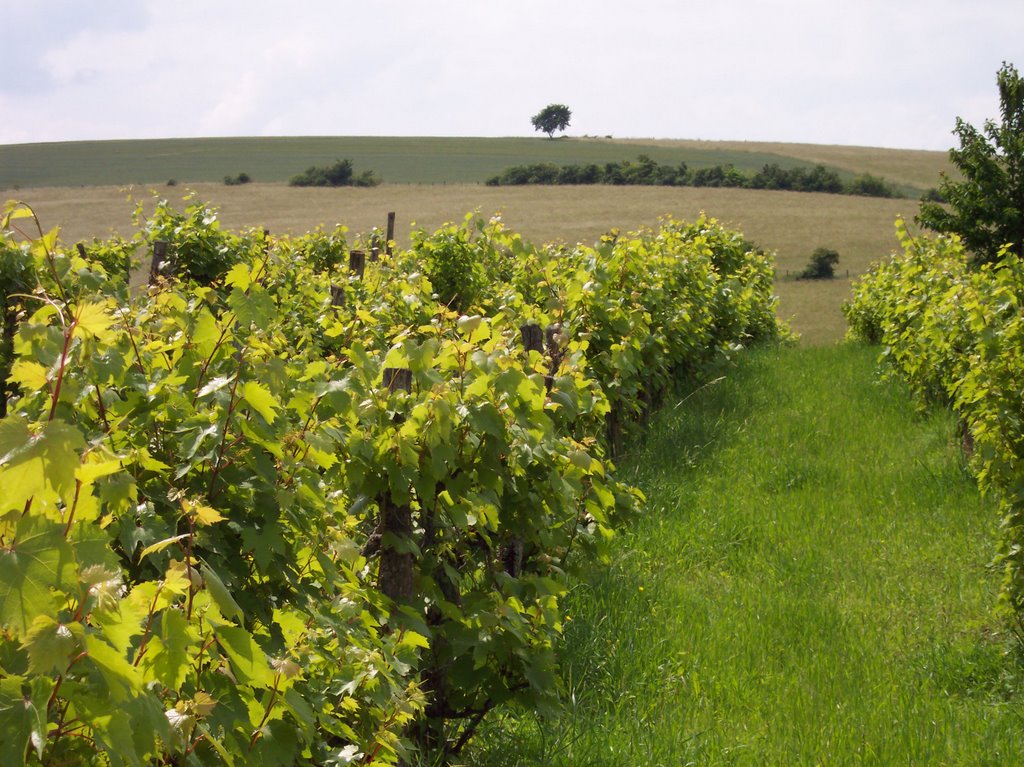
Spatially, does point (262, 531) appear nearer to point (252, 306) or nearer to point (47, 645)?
point (252, 306)

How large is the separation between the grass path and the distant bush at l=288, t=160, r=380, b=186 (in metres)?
56.0

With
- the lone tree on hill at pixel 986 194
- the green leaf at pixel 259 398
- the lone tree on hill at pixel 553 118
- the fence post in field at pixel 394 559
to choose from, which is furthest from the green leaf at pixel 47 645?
the lone tree on hill at pixel 553 118

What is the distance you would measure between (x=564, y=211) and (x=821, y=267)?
48.7 feet

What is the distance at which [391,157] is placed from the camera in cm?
8038

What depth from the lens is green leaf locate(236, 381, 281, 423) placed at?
2270mm

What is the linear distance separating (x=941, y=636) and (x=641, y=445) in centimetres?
373

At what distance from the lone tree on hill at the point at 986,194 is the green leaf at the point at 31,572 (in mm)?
31697

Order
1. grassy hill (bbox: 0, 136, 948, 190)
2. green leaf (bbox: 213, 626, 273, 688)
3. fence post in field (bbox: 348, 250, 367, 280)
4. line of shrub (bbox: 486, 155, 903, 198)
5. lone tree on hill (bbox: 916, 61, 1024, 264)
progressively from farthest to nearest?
grassy hill (bbox: 0, 136, 948, 190) < line of shrub (bbox: 486, 155, 903, 198) < lone tree on hill (bbox: 916, 61, 1024, 264) < fence post in field (bbox: 348, 250, 367, 280) < green leaf (bbox: 213, 626, 273, 688)

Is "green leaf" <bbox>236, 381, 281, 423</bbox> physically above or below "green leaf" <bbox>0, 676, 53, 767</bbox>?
above

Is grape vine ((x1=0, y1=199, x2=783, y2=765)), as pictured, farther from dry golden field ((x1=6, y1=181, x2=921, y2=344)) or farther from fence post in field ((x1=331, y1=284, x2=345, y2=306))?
dry golden field ((x1=6, y1=181, x2=921, y2=344))

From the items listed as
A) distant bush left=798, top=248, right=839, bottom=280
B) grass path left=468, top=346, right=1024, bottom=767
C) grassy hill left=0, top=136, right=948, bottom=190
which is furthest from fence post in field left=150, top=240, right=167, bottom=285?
grassy hill left=0, top=136, right=948, bottom=190

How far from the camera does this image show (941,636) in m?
4.96

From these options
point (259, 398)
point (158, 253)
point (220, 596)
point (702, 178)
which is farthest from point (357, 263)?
point (702, 178)

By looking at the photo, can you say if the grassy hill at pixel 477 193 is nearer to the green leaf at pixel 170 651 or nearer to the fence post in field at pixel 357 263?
the fence post in field at pixel 357 263
